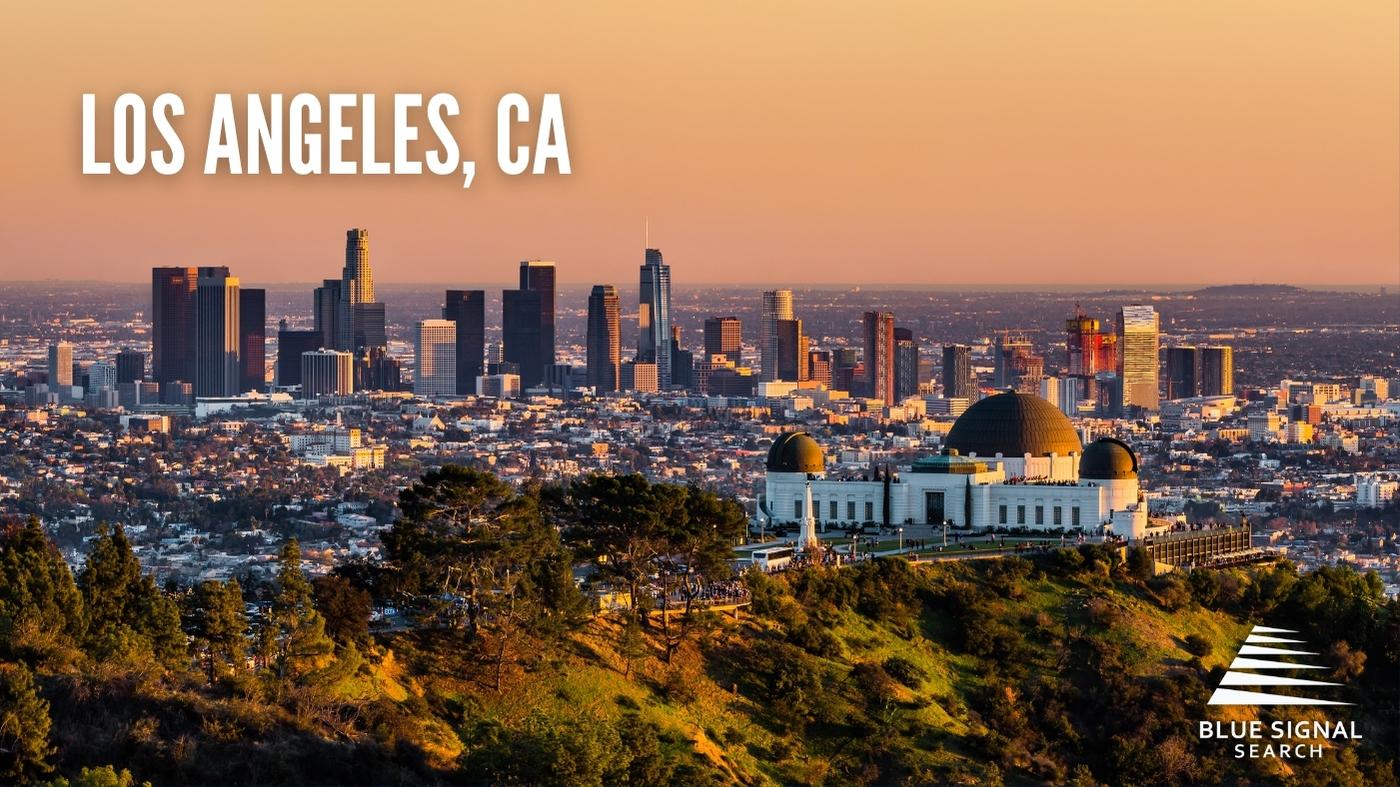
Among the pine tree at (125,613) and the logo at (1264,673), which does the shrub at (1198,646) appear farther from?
the pine tree at (125,613)

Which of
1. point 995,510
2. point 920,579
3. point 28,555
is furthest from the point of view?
point 995,510

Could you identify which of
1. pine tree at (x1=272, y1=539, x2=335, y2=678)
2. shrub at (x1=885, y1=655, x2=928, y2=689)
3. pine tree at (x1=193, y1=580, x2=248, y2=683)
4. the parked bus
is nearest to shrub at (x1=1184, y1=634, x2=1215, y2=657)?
shrub at (x1=885, y1=655, x2=928, y2=689)

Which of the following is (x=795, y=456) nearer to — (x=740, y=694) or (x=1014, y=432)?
(x=1014, y=432)

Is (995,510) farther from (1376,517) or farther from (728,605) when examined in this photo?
(1376,517)

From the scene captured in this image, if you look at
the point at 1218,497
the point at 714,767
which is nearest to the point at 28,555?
the point at 714,767

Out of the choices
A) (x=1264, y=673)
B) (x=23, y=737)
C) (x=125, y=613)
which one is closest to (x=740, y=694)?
(x=125, y=613)

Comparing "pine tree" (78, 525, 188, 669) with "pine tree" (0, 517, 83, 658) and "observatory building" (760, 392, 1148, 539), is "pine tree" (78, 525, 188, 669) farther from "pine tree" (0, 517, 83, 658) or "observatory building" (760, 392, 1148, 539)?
"observatory building" (760, 392, 1148, 539)
